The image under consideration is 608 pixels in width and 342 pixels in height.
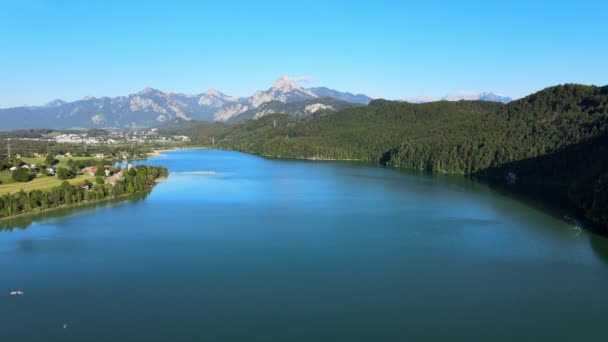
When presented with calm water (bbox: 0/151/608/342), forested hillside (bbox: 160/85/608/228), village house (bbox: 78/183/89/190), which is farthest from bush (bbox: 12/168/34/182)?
forested hillside (bbox: 160/85/608/228)

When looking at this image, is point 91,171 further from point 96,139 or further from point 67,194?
Answer: point 96,139

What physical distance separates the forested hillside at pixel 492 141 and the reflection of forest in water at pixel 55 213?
32750mm

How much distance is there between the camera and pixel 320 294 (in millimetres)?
16812

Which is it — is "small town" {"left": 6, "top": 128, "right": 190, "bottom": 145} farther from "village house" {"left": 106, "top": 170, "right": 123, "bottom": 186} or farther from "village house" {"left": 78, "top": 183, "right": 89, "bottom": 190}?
"village house" {"left": 78, "top": 183, "right": 89, "bottom": 190}

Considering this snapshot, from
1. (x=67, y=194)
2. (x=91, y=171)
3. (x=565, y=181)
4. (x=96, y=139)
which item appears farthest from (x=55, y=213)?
(x=96, y=139)

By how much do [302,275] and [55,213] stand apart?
20951 millimetres

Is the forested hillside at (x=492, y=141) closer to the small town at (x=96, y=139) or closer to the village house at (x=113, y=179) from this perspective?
the small town at (x=96, y=139)

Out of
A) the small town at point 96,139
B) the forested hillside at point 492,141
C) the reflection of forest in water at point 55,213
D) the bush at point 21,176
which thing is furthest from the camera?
the small town at point 96,139

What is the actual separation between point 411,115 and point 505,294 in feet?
284

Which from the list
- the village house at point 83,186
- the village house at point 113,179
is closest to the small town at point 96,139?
the village house at point 113,179

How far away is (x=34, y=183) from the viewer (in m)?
41.6

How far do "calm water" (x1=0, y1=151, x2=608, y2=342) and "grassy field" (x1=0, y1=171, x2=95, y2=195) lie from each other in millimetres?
8733

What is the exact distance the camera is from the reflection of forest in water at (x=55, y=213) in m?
28.1

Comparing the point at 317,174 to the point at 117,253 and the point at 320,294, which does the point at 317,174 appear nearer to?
the point at 117,253
